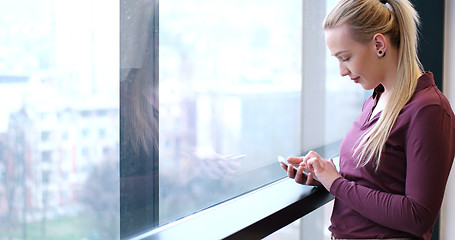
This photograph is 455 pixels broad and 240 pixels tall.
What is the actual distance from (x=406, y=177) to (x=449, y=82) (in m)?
1.72

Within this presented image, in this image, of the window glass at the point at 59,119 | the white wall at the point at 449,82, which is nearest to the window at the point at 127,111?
the window glass at the point at 59,119

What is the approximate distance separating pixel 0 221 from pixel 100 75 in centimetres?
35

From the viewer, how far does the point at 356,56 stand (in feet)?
3.63

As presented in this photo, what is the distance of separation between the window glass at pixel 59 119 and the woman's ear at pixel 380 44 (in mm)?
605

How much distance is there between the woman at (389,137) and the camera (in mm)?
994

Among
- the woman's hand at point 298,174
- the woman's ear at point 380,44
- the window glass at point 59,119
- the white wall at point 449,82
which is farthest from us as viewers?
the white wall at point 449,82

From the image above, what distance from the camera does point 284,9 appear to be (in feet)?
5.96

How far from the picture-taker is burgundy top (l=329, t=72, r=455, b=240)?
38.8 inches

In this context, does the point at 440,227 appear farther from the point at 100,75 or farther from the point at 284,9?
the point at 100,75

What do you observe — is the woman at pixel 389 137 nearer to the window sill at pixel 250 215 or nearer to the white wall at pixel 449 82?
the window sill at pixel 250 215

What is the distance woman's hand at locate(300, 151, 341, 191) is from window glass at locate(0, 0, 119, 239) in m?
0.51

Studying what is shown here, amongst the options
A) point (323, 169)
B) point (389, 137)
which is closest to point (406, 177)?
point (389, 137)

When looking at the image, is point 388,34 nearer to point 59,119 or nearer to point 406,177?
point 406,177

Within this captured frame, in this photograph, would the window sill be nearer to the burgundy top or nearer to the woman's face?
the burgundy top
